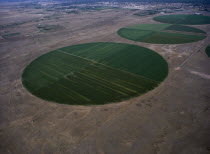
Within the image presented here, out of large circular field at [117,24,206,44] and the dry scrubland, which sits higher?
large circular field at [117,24,206,44]

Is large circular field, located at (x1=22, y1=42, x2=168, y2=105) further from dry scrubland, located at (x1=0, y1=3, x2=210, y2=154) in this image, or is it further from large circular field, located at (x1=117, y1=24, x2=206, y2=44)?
large circular field, located at (x1=117, y1=24, x2=206, y2=44)

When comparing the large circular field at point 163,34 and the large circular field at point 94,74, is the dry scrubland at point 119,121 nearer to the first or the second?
the large circular field at point 94,74

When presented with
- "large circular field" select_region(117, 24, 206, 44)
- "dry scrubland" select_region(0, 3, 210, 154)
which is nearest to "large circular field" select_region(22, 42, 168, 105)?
"dry scrubland" select_region(0, 3, 210, 154)

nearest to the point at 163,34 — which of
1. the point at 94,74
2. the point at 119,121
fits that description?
the point at 94,74

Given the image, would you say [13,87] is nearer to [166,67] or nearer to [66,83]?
[66,83]

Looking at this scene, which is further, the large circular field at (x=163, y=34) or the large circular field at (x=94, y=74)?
the large circular field at (x=163, y=34)

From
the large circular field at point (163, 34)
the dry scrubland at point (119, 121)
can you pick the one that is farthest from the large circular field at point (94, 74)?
the large circular field at point (163, 34)
